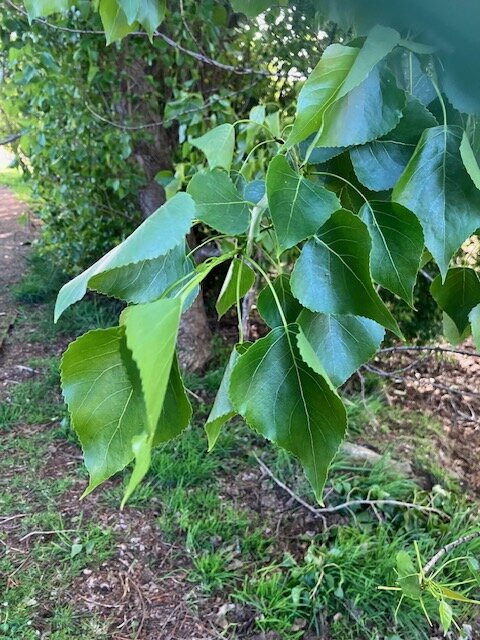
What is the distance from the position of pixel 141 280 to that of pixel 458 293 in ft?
0.92

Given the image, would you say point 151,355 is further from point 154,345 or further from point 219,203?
point 219,203

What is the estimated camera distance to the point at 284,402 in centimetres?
32

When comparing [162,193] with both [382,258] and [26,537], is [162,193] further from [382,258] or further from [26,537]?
[382,258]

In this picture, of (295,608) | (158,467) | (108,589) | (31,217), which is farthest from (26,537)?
(31,217)

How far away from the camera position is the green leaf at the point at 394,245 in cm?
33

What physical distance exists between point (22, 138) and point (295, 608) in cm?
192

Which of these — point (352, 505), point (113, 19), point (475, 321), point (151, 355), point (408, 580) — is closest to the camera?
point (151, 355)

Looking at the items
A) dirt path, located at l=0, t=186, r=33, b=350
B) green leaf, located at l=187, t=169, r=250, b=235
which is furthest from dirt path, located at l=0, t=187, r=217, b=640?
green leaf, located at l=187, t=169, r=250, b=235

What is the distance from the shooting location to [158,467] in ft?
5.99

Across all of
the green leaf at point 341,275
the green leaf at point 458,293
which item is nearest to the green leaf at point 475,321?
the green leaf at point 458,293

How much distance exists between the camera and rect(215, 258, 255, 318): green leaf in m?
0.37

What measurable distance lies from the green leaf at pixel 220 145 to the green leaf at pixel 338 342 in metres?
0.20

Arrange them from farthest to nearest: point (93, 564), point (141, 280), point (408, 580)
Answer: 1. point (93, 564)
2. point (408, 580)
3. point (141, 280)

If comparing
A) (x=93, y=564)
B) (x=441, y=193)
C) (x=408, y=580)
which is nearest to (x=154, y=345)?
(x=441, y=193)
